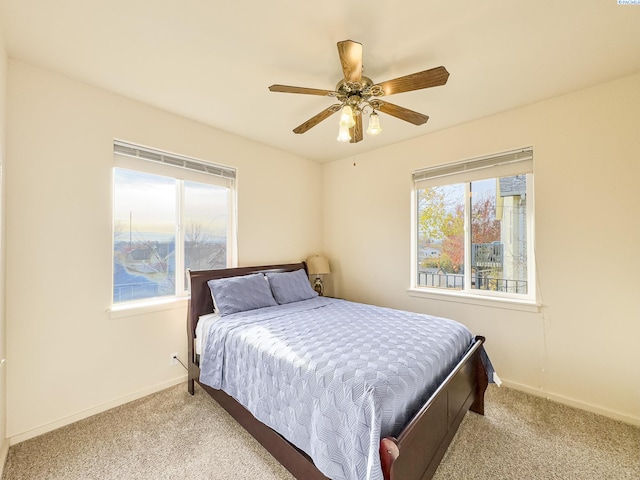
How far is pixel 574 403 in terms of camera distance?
2.26 m

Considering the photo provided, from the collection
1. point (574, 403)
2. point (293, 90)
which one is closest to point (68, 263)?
point (293, 90)

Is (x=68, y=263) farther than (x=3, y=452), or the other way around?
(x=68, y=263)

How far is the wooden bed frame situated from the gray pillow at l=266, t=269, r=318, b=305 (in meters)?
0.78

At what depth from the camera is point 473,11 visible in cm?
149

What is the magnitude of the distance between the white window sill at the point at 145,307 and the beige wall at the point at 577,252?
2718 millimetres

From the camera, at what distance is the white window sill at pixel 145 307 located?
230cm

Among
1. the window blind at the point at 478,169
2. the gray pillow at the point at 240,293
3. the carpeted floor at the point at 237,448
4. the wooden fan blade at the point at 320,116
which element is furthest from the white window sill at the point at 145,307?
the window blind at the point at 478,169

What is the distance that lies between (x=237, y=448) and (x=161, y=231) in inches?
77.6

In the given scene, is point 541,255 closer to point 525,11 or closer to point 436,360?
point 436,360

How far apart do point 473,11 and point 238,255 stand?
2.83m

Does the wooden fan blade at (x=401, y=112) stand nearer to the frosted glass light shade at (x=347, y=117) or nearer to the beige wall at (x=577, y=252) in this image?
the frosted glass light shade at (x=347, y=117)

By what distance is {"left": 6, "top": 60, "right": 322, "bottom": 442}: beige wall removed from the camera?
189 centimetres

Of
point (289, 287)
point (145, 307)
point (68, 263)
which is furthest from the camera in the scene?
point (289, 287)

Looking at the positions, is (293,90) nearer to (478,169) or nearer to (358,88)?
(358,88)
